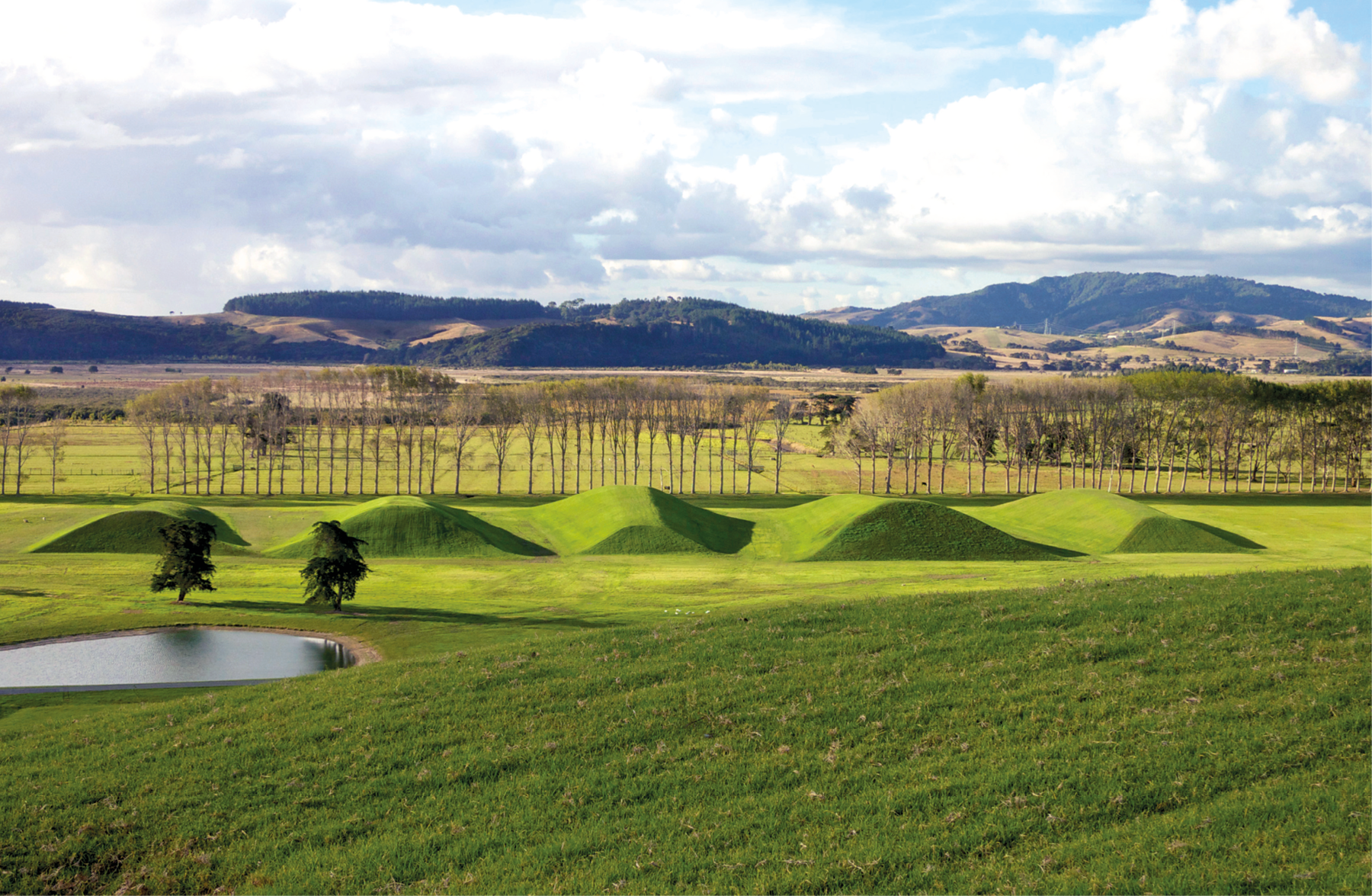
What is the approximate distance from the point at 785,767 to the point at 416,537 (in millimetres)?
59359

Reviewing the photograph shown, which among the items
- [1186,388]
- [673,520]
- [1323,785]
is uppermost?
[1186,388]

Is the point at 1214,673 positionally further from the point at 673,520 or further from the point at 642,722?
the point at 673,520

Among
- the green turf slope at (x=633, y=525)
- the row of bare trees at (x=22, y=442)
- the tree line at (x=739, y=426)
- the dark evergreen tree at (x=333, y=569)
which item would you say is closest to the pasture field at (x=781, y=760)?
the dark evergreen tree at (x=333, y=569)

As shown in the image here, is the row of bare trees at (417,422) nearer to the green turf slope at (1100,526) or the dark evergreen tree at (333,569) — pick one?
the green turf slope at (1100,526)

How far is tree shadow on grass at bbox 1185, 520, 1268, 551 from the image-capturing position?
251ft

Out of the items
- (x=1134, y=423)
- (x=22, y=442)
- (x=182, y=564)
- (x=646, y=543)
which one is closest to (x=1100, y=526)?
(x=646, y=543)

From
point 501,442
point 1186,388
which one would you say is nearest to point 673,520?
point 501,442

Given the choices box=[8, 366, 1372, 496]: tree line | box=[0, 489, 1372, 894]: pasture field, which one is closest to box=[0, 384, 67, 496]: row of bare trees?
box=[8, 366, 1372, 496]: tree line

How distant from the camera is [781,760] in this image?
18.9 m

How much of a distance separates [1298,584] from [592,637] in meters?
21.4

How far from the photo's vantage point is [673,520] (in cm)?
7956

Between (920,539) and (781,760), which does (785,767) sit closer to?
(781,760)

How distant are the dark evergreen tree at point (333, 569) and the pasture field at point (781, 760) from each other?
620 inches

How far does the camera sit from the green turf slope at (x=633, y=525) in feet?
247
